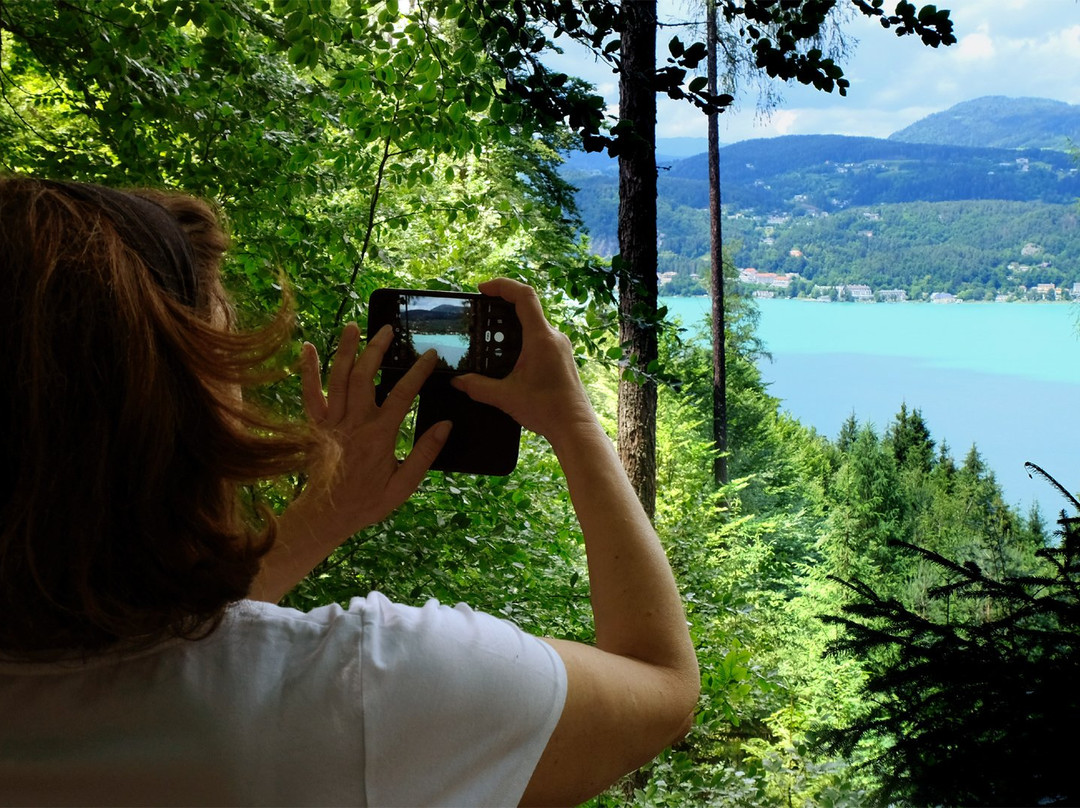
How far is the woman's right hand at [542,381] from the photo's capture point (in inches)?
24.2

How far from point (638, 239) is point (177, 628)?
10.9 feet

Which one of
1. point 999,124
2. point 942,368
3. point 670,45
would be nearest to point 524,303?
point 670,45

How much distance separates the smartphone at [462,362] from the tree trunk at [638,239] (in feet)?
1.73

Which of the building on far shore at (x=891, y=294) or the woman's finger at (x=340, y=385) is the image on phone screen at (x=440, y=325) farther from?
the building on far shore at (x=891, y=294)

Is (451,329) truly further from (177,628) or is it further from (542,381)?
(177,628)

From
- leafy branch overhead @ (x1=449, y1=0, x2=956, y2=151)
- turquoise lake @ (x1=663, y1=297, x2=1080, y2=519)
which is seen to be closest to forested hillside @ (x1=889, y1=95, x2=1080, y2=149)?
turquoise lake @ (x1=663, y1=297, x2=1080, y2=519)

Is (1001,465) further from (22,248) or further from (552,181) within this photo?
(22,248)

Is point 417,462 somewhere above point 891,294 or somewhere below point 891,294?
below

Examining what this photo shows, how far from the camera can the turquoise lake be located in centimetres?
1371

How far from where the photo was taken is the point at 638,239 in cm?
362

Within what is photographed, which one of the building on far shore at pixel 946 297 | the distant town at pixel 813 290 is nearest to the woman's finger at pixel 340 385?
the distant town at pixel 813 290

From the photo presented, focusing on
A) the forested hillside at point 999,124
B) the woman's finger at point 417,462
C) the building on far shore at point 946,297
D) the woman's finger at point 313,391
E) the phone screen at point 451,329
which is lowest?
the woman's finger at point 417,462

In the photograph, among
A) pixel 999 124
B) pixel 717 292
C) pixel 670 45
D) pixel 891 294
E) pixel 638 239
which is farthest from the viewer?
pixel 999 124

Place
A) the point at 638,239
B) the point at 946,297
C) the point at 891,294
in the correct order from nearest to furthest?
the point at 638,239 → the point at 946,297 → the point at 891,294
